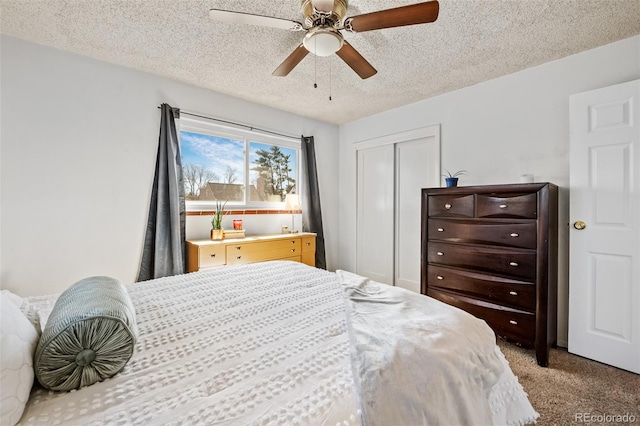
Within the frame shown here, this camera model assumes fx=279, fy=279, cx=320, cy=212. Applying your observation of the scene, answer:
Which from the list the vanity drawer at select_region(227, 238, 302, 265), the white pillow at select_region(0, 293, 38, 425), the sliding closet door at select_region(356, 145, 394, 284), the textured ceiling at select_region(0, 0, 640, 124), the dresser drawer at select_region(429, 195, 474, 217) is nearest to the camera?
the white pillow at select_region(0, 293, 38, 425)

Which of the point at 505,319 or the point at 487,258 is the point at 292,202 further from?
the point at 505,319

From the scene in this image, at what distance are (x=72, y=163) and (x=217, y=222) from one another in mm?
1353

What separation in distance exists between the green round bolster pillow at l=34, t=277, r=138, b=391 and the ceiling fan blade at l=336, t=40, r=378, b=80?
1.86 metres

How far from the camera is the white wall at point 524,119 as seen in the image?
2.28 m

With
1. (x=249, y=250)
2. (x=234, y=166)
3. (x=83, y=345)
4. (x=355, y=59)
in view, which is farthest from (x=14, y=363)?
(x=234, y=166)

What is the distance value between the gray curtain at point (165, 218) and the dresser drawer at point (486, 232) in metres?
2.55

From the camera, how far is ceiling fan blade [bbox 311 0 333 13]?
1.49m

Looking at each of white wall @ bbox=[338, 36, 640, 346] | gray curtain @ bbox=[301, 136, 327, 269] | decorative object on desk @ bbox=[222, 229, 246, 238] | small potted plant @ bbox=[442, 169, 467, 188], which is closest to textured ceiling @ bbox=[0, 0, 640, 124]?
white wall @ bbox=[338, 36, 640, 346]

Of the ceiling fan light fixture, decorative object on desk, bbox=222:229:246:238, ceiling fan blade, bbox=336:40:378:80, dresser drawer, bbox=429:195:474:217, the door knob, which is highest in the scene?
ceiling fan blade, bbox=336:40:378:80

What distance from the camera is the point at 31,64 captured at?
7.37 ft

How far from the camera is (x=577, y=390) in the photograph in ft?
5.77

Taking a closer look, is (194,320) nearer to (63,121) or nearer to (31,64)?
(63,121)

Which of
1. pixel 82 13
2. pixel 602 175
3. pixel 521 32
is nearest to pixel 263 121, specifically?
pixel 82 13

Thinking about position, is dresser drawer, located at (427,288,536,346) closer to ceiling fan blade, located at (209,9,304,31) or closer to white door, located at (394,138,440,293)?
white door, located at (394,138,440,293)
